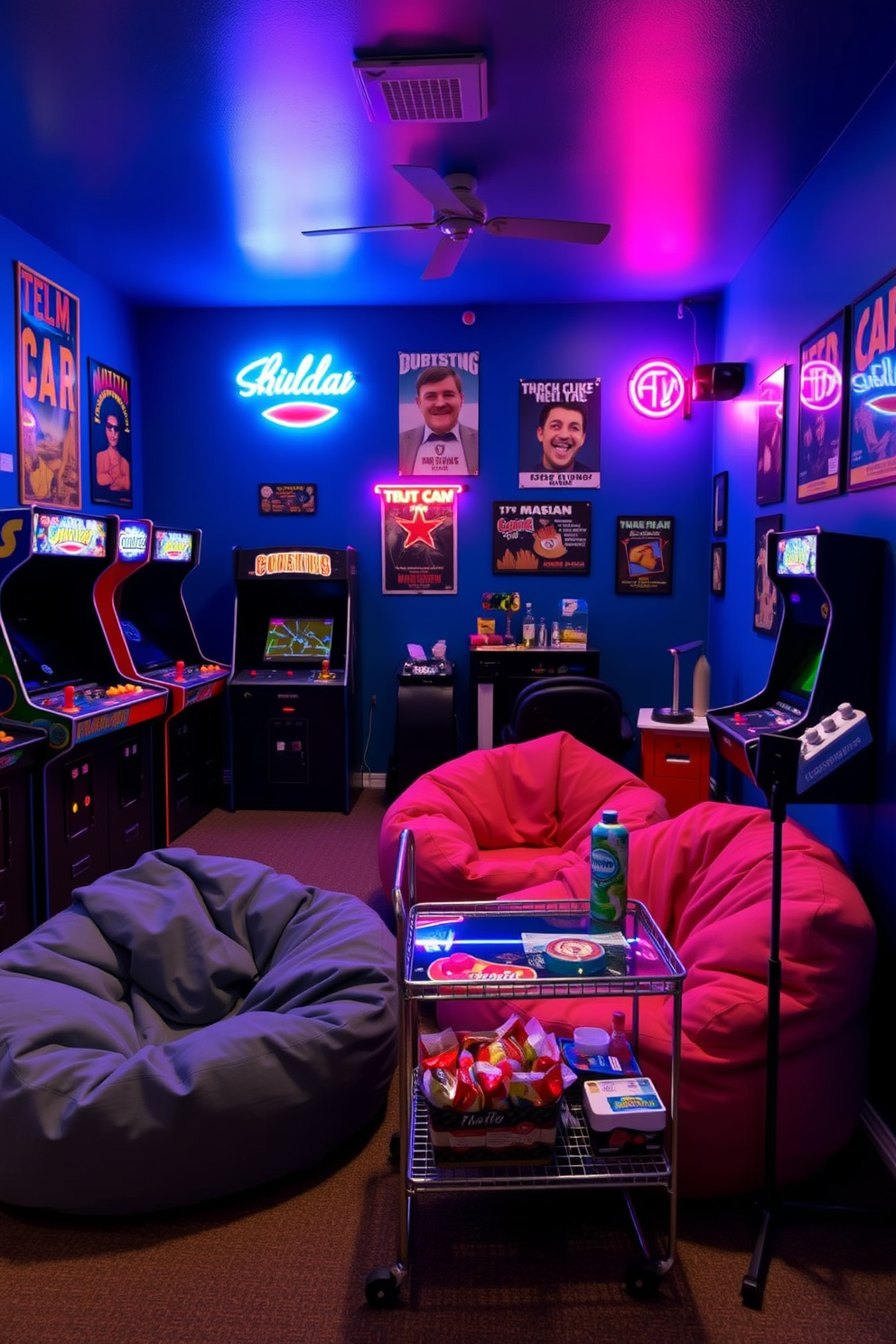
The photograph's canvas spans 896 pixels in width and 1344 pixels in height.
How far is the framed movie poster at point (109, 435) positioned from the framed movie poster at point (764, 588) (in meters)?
3.88

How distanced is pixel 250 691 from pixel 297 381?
218cm

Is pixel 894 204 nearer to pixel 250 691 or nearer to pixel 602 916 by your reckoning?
pixel 602 916

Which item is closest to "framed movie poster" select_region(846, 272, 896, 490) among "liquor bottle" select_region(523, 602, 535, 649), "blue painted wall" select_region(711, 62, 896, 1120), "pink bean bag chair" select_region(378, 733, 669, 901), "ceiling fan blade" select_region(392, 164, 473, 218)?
"blue painted wall" select_region(711, 62, 896, 1120)

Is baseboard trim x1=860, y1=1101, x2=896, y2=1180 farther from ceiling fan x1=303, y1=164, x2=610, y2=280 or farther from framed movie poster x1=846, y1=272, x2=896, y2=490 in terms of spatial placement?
ceiling fan x1=303, y1=164, x2=610, y2=280

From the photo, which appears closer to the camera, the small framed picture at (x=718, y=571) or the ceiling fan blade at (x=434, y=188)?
the ceiling fan blade at (x=434, y=188)

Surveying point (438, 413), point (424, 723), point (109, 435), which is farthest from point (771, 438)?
point (109, 435)

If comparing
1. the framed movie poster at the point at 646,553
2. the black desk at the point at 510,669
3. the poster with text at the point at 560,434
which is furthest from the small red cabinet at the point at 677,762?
the poster with text at the point at 560,434

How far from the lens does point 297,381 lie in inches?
249

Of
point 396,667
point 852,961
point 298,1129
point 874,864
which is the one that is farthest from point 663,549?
point 298,1129

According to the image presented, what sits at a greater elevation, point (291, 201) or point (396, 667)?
point (291, 201)

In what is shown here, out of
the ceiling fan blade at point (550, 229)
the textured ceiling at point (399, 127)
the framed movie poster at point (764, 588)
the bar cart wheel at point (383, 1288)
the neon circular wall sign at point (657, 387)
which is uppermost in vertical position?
the textured ceiling at point (399, 127)

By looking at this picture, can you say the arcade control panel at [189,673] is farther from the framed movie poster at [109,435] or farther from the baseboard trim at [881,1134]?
the baseboard trim at [881,1134]

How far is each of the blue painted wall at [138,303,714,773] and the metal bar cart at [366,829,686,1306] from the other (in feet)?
13.9

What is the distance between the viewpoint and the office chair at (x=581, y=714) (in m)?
4.86
